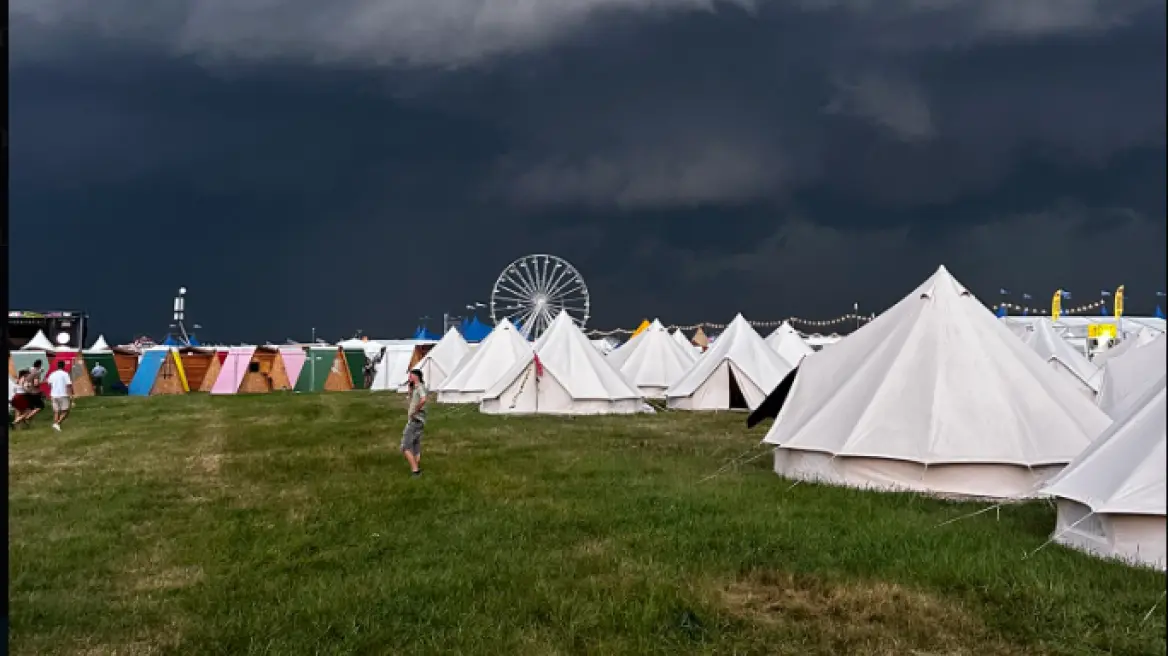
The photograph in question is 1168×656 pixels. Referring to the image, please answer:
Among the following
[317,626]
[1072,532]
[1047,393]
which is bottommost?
[317,626]

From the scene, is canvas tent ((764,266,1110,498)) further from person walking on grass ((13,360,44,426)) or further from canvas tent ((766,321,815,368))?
canvas tent ((766,321,815,368))

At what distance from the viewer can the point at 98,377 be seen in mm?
36062

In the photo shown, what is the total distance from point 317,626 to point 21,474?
368 inches

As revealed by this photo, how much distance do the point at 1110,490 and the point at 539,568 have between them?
4009 millimetres

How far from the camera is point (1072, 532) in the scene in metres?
7.00

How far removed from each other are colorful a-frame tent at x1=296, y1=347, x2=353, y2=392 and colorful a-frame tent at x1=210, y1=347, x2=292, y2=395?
3.16 feet

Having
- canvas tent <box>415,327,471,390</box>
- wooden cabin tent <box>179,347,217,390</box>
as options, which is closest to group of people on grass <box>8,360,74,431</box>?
canvas tent <box>415,327,471,390</box>

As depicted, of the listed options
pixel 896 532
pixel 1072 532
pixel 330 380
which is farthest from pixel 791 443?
pixel 330 380

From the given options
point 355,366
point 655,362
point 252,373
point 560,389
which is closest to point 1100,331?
point 655,362

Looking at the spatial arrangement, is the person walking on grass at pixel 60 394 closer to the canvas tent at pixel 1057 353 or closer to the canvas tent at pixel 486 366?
the canvas tent at pixel 486 366

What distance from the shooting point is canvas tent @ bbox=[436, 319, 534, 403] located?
27.5 meters

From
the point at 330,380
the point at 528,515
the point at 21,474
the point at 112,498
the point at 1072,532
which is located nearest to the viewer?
the point at 1072,532

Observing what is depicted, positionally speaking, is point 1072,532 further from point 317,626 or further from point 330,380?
point 330,380

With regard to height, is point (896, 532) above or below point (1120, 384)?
below
